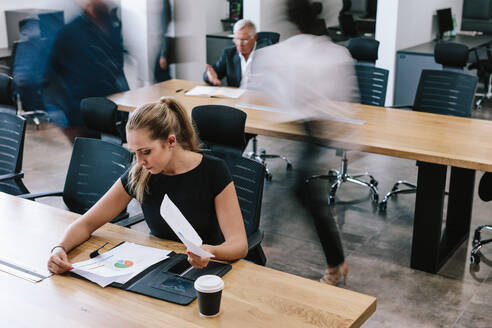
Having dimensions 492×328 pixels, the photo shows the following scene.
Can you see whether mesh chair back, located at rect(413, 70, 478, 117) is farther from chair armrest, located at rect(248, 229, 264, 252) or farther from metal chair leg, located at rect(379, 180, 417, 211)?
chair armrest, located at rect(248, 229, 264, 252)

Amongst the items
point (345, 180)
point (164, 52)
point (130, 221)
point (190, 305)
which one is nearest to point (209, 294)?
point (190, 305)

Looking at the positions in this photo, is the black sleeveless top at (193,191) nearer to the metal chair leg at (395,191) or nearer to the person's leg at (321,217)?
the person's leg at (321,217)

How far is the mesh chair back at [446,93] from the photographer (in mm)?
4234

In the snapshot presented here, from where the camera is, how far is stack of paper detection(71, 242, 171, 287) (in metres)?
2.00

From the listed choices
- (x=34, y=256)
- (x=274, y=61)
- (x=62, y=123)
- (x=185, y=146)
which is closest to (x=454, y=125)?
(x=185, y=146)

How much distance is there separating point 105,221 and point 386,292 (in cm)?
163

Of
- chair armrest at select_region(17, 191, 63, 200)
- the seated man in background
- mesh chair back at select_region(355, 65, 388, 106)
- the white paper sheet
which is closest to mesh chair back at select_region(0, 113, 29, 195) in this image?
chair armrest at select_region(17, 191, 63, 200)

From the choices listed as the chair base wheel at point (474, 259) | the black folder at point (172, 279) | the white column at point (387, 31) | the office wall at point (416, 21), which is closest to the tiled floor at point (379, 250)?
the chair base wheel at point (474, 259)

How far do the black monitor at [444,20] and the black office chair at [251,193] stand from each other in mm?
5495

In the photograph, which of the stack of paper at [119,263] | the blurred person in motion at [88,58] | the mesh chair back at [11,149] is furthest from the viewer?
the mesh chair back at [11,149]

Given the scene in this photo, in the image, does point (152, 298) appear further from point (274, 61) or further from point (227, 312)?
point (274, 61)

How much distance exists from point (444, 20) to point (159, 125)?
20.1 ft

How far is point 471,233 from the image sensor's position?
3.99 meters

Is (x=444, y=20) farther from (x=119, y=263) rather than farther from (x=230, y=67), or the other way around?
(x=119, y=263)
